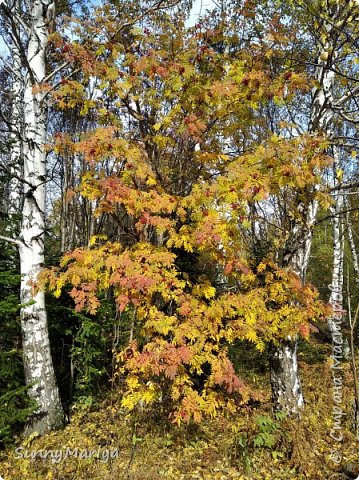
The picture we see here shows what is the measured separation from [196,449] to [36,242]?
11.3 ft

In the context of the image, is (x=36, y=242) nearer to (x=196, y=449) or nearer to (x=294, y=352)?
(x=196, y=449)

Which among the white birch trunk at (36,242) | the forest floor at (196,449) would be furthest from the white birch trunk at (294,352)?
the white birch trunk at (36,242)

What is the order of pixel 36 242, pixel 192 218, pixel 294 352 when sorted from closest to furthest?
pixel 192 218 → pixel 36 242 → pixel 294 352

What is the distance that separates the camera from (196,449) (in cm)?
411

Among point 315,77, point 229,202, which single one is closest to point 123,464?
point 229,202

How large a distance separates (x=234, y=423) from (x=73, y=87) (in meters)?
5.28

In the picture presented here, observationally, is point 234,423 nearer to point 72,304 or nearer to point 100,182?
point 72,304

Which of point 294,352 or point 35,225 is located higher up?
point 35,225

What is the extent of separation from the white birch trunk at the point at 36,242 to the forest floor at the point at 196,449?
468 millimetres

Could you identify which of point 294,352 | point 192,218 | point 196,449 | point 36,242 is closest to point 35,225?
point 36,242

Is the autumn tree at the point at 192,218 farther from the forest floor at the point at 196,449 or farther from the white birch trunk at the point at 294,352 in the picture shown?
the forest floor at the point at 196,449

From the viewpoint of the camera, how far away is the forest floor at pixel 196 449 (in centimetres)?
363

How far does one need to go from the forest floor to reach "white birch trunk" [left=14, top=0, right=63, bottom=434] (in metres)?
0.47

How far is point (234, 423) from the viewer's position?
182 inches
